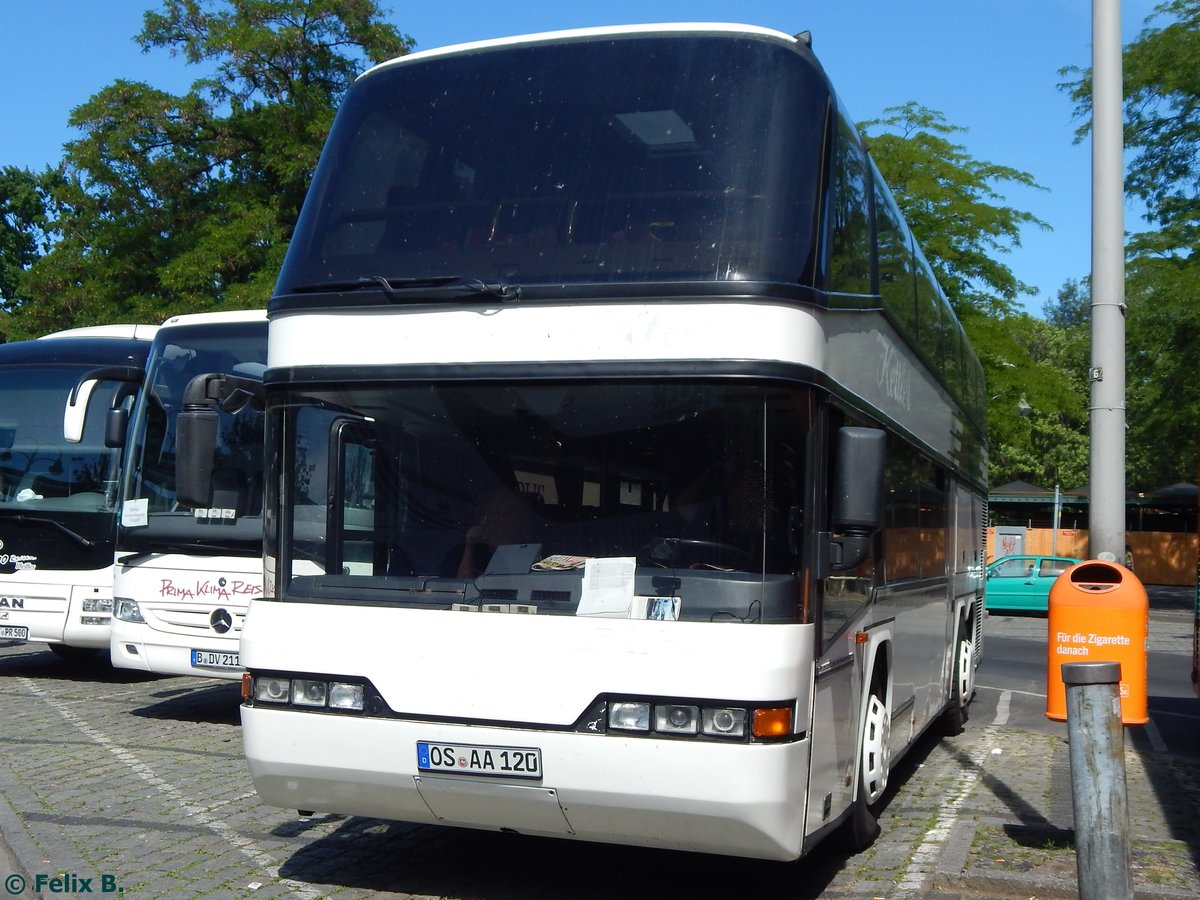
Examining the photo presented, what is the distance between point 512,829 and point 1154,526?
5712 centimetres

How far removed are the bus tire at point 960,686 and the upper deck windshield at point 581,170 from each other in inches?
297

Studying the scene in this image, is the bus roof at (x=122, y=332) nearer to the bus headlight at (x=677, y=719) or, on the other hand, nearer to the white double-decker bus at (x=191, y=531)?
the white double-decker bus at (x=191, y=531)

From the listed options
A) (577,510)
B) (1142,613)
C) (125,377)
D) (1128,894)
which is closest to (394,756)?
(577,510)

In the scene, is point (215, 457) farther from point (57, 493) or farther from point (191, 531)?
point (57, 493)

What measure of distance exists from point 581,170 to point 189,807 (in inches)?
181

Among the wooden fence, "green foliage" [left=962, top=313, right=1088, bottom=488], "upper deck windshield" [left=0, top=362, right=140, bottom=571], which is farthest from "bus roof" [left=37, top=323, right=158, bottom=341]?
the wooden fence

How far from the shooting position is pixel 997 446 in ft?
108

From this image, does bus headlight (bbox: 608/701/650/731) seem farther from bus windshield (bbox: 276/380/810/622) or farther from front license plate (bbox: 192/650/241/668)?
front license plate (bbox: 192/650/241/668)

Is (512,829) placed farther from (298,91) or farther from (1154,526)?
(1154,526)

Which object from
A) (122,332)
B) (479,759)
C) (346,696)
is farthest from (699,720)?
(122,332)

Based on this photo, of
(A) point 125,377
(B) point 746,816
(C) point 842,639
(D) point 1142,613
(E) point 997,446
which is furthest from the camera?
(E) point 997,446

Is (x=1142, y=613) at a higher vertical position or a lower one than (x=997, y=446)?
lower

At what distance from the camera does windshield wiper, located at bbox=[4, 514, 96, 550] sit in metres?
13.5

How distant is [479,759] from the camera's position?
5.69 metres
